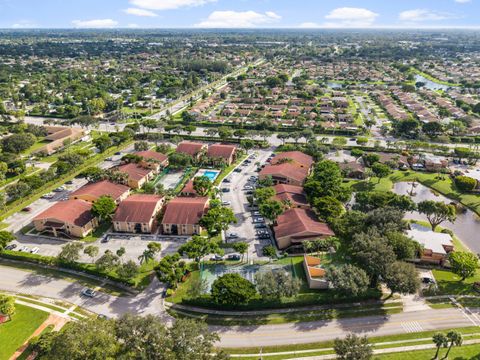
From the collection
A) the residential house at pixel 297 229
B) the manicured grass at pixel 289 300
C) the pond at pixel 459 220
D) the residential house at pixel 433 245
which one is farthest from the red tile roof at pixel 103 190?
the pond at pixel 459 220

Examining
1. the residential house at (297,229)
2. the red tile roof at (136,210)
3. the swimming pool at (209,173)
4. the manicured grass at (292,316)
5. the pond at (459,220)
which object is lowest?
the pond at (459,220)

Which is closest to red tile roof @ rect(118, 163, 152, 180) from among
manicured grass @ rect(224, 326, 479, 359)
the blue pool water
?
the blue pool water

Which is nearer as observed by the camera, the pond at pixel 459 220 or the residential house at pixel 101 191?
the pond at pixel 459 220

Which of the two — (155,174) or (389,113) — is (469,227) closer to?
(155,174)

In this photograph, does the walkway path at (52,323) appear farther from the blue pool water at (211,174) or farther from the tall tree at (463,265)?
the tall tree at (463,265)

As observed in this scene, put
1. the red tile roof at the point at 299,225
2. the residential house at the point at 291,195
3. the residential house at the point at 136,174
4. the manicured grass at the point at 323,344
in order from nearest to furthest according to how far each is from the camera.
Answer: the manicured grass at the point at 323,344, the red tile roof at the point at 299,225, the residential house at the point at 291,195, the residential house at the point at 136,174

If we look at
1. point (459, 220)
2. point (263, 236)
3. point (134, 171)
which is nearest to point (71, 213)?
point (134, 171)

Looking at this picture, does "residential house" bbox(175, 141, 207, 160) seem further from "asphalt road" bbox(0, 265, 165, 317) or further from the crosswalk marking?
the crosswalk marking
